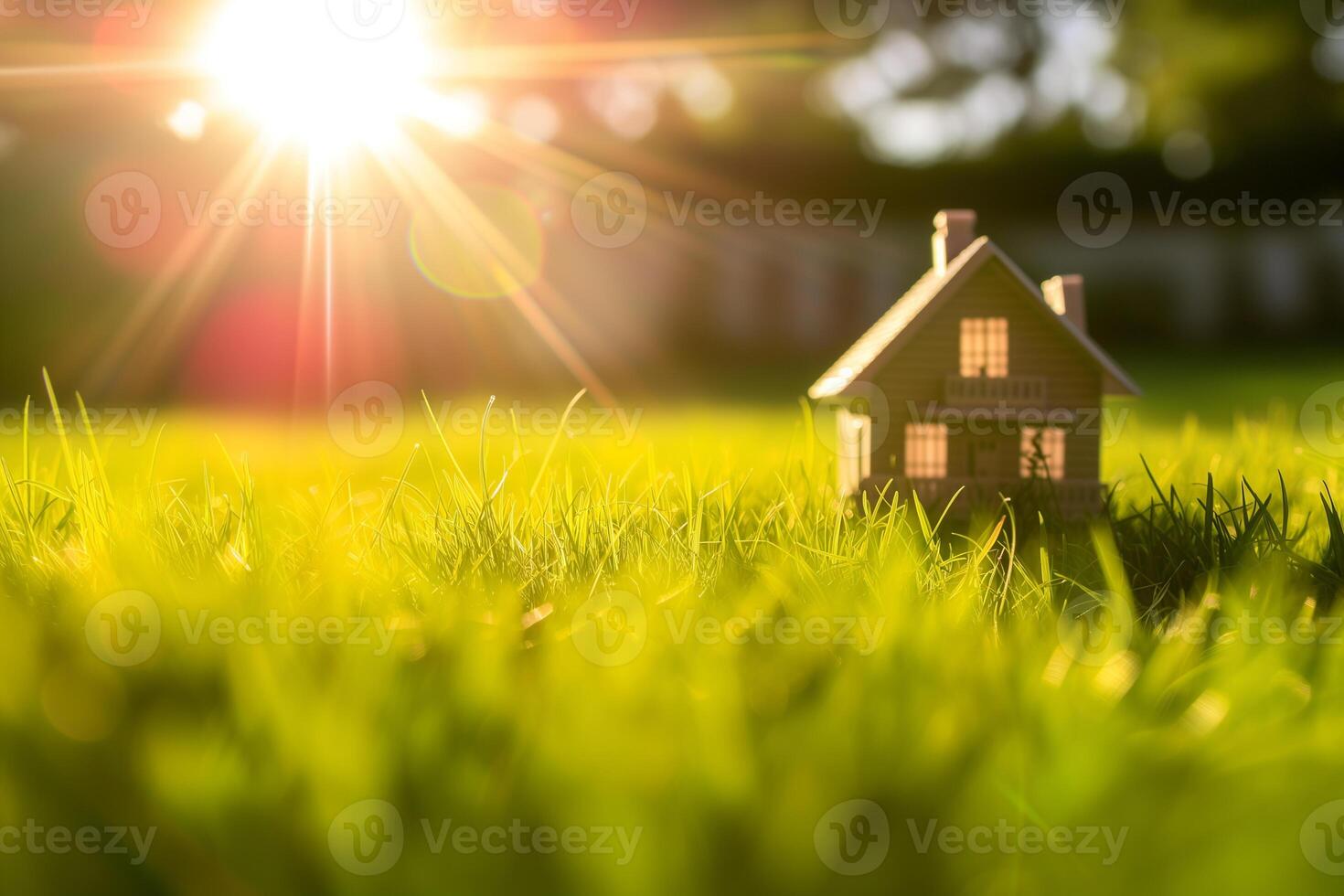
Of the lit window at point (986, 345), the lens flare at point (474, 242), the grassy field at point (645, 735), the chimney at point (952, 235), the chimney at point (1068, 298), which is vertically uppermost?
→ the lens flare at point (474, 242)

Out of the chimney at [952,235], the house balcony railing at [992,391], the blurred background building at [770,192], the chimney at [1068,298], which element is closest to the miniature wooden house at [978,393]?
the house balcony railing at [992,391]

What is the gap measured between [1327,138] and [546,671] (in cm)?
1710

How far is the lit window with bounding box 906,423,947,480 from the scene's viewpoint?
3.14 metres

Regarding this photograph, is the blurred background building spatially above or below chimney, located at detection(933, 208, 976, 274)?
above

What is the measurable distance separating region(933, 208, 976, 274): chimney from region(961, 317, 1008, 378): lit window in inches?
11.1

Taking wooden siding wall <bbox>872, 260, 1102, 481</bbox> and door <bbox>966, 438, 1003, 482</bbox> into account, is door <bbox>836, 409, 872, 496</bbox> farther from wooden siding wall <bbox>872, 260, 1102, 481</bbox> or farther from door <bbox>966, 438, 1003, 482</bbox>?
door <bbox>966, 438, 1003, 482</bbox>

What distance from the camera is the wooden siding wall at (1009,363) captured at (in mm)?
3039

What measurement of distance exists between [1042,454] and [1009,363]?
0.32 metres

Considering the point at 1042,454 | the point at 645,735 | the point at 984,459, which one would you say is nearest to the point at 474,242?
the point at 984,459

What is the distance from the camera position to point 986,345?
315cm

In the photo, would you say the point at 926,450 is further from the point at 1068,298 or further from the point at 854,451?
the point at 1068,298

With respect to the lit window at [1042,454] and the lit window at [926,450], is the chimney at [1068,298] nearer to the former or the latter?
the lit window at [1042,454]

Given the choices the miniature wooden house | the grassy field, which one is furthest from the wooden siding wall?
the grassy field

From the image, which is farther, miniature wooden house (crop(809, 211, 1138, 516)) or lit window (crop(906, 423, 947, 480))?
lit window (crop(906, 423, 947, 480))
